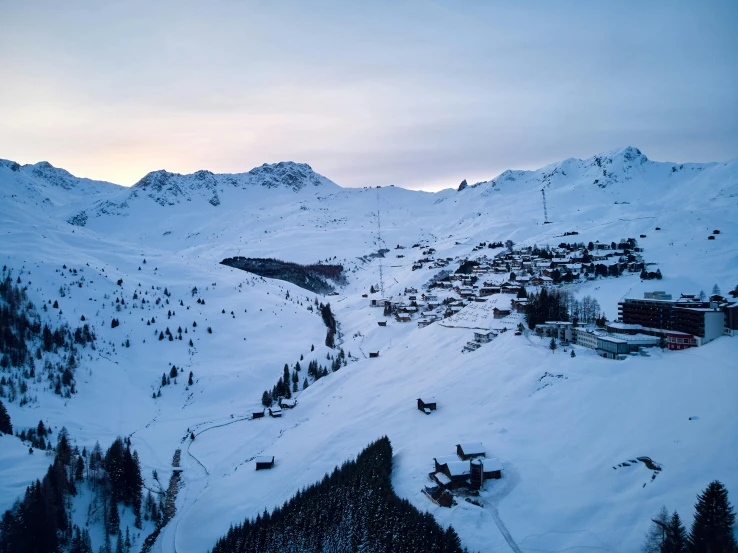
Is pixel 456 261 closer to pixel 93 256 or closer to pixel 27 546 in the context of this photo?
pixel 93 256

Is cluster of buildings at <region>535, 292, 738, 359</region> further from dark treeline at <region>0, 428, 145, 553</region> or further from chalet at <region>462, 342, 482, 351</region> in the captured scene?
dark treeline at <region>0, 428, 145, 553</region>

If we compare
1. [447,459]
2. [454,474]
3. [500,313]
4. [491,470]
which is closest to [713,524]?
[491,470]

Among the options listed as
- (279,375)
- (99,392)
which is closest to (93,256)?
(99,392)

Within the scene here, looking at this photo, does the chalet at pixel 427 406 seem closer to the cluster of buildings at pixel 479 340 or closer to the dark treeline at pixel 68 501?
the cluster of buildings at pixel 479 340

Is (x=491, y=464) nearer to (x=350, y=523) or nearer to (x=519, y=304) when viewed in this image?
(x=350, y=523)

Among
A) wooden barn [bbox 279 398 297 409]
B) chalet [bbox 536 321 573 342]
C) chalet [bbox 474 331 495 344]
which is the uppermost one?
chalet [bbox 536 321 573 342]

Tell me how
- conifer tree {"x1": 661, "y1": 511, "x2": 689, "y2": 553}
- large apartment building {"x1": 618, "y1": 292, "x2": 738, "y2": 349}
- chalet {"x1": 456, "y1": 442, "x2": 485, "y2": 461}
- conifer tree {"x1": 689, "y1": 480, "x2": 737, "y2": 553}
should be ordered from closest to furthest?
conifer tree {"x1": 689, "y1": 480, "x2": 737, "y2": 553} → conifer tree {"x1": 661, "y1": 511, "x2": 689, "y2": 553} → chalet {"x1": 456, "y1": 442, "x2": 485, "y2": 461} → large apartment building {"x1": 618, "y1": 292, "x2": 738, "y2": 349}

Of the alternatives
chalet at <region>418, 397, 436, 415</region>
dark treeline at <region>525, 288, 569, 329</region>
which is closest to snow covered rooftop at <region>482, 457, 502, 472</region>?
chalet at <region>418, 397, 436, 415</region>
